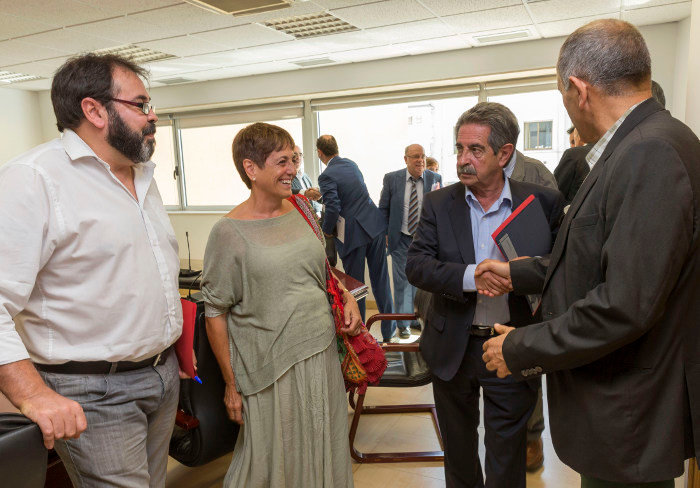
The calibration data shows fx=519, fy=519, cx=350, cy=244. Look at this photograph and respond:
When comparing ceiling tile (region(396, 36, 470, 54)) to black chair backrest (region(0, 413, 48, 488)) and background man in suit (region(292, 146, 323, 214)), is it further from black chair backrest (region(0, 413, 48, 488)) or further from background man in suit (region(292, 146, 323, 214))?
black chair backrest (region(0, 413, 48, 488))

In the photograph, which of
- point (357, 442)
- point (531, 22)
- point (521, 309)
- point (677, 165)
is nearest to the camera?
point (677, 165)

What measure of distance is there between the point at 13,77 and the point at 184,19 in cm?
379

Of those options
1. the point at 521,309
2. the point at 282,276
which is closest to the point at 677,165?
the point at 521,309

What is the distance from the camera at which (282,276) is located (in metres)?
1.81

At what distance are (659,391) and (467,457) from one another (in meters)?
0.99

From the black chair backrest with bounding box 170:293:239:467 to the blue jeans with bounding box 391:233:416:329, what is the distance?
9.71 feet

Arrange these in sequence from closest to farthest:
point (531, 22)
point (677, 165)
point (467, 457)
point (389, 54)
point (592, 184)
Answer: point (677, 165) → point (592, 184) → point (467, 457) → point (531, 22) → point (389, 54)

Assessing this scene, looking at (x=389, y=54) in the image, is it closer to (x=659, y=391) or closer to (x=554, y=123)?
(x=554, y=123)

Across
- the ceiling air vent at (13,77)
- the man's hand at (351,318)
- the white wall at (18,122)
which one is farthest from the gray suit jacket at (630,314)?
the white wall at (18,122)

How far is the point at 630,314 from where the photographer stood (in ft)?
3.35

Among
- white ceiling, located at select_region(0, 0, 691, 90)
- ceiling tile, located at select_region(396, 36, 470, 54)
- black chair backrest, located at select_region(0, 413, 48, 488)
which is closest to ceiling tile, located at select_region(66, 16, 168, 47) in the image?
white ceiling, located at select_region(0, 0, 691, 90)

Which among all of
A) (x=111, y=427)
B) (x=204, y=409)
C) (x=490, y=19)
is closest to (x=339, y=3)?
(x=490, y=19)

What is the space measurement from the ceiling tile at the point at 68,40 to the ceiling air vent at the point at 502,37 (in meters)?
3.45

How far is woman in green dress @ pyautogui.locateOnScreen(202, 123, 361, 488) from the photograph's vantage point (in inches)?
71.0
